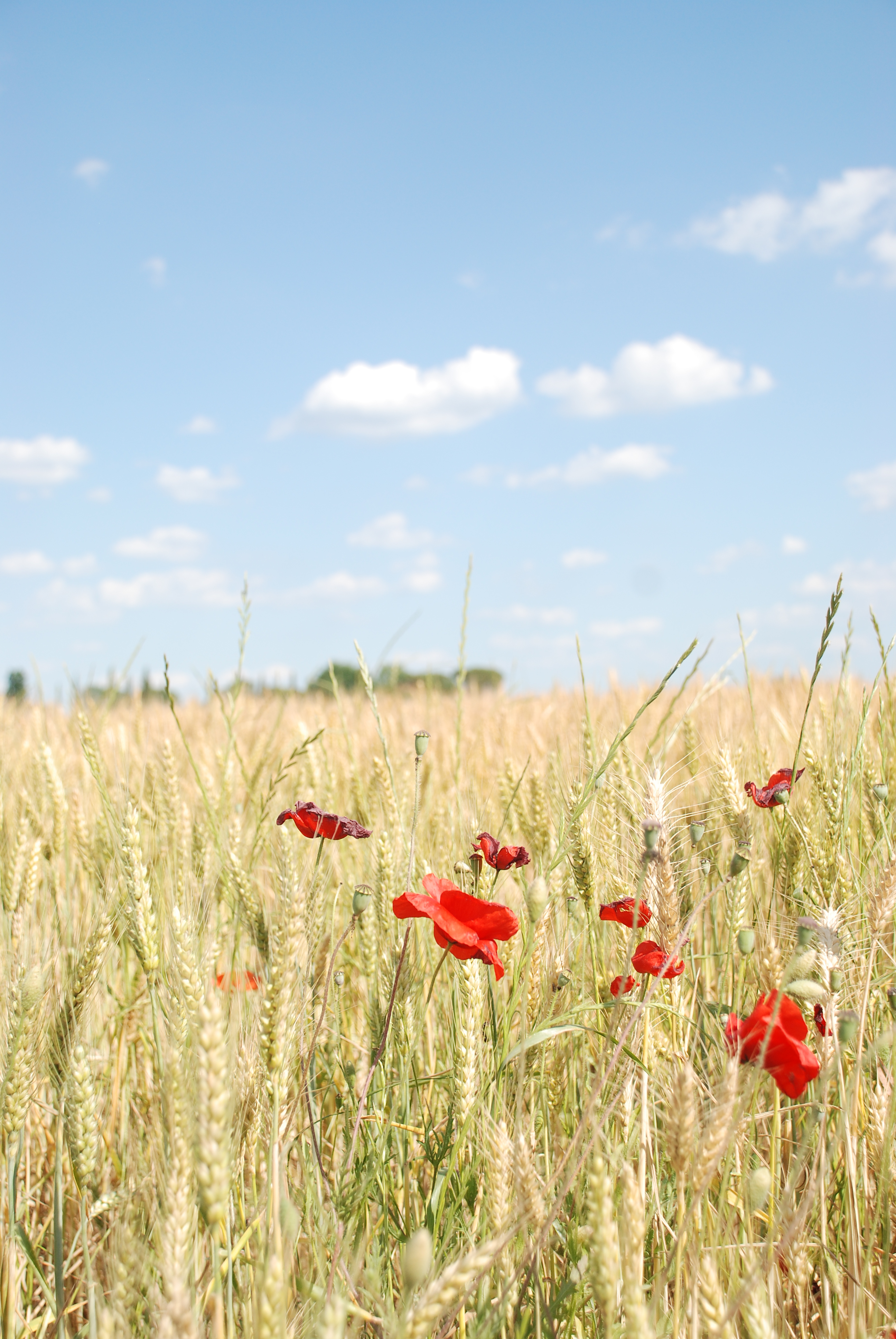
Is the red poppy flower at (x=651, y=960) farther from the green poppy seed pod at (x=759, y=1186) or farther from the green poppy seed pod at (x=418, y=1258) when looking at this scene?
the green poppy seed pod at (x=418, y=1258)

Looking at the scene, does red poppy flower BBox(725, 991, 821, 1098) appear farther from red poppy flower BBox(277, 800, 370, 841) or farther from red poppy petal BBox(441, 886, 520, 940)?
red poppy flower BBox(277, 800, 370, 841)

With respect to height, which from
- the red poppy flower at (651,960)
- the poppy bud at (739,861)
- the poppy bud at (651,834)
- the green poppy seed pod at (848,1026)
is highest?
the poppy bud at (651,834)

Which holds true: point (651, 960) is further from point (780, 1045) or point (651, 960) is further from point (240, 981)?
point (240, 981)

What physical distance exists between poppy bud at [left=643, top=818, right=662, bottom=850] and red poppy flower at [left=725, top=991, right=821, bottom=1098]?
0.61 ft

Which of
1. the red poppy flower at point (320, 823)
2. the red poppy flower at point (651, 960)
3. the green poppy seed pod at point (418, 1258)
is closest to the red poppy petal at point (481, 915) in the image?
the red poppy flower at point (651, 960)

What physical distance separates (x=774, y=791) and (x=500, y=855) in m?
0.44

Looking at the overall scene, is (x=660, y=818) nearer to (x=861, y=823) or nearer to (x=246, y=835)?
(x=861, y=823)

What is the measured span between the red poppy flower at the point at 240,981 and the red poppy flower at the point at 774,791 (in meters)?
0.80

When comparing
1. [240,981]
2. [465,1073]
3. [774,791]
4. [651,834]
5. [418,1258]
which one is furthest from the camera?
[774,791]

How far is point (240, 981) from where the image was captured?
44.5 inches

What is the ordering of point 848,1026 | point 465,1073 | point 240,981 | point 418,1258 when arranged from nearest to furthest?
1. point 418,1258
2. point 848,1026
3. point 465,1073
4. point 240,981

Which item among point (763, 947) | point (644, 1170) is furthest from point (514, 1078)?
point (763, 947)

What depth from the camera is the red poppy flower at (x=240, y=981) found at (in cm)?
120

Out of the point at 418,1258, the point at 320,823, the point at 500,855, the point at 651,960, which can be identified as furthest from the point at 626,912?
the point at 418,1258
